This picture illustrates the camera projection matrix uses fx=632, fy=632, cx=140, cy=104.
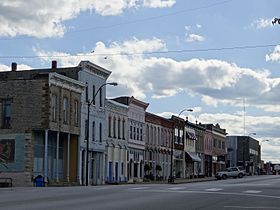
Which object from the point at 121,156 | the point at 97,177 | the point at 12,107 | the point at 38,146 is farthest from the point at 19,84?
the point at 121,156

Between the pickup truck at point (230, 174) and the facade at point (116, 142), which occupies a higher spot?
the facade at point (116, 142)

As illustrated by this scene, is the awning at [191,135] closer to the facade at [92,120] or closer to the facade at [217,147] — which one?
the facade at [217,147]

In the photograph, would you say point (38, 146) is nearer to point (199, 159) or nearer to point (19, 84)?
point (19, 84)

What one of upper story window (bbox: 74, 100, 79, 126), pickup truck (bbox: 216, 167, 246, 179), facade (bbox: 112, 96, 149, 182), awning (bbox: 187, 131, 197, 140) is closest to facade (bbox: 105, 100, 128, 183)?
facade (bbox: 112, 96, 149, 182)

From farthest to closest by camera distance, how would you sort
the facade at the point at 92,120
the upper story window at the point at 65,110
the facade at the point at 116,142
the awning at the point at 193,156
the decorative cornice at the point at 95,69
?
the awning at the point at 193,156 → the facade at the point at 116,142 → the decorative cornice at the point at 95,69 → the facade at the point at 92,120 → the upper story window at the point at 65,110

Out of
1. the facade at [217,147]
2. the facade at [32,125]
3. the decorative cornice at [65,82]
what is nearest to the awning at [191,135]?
the facade at [217,147]

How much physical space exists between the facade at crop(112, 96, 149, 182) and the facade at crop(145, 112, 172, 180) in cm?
176

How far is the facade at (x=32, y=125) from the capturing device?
5316 cm

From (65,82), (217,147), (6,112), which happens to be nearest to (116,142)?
(65,82)

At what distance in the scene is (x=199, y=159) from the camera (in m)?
102

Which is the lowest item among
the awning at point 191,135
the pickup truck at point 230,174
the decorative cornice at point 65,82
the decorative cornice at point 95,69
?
the pickup truck at point 230,174

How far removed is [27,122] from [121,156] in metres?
18.6

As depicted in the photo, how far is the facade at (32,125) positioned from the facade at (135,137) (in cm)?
1645

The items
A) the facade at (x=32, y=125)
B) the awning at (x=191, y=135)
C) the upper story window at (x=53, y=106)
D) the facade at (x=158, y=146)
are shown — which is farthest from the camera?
the awning at (x=191, y=135)
